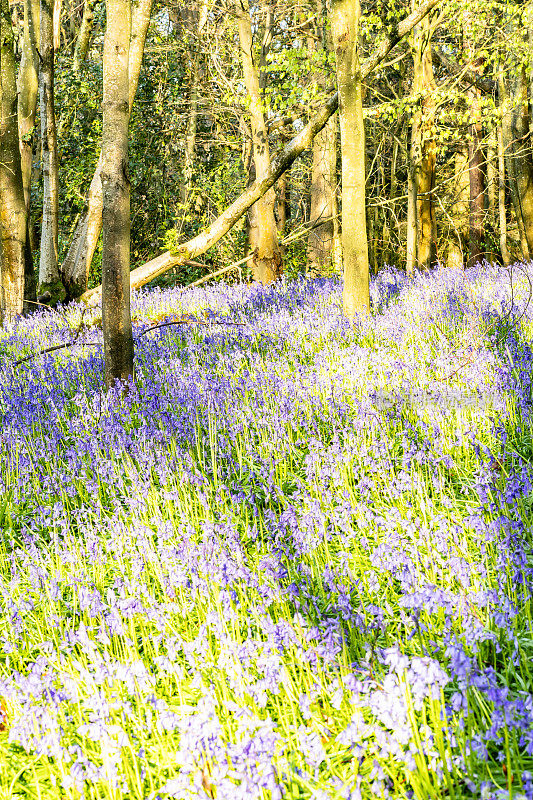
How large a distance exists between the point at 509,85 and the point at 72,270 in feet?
41.5

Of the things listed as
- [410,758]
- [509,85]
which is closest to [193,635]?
[410,758]

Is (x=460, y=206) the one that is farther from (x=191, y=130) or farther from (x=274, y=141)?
(x=191, y=130)

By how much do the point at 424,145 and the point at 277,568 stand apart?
460 inches

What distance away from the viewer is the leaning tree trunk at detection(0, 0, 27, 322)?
33.7ft

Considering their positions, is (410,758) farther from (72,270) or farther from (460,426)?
(72,270)

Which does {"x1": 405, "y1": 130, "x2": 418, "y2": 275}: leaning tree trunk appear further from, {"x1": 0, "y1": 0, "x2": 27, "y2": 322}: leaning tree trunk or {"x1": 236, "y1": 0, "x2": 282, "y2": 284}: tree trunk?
{"x1": 0, "y1": 0, "x2": 27, "y2": 322}: leaning tree trunk

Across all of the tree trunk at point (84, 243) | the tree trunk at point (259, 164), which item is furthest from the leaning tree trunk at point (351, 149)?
the tree trunk at point (84, 243)

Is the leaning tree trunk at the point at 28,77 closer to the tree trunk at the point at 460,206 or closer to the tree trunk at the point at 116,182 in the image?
the tree trunk at the point at 116,182

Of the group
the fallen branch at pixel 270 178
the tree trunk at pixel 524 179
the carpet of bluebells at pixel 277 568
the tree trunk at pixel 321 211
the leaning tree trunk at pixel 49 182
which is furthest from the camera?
the tree trunk at pixel 321 211

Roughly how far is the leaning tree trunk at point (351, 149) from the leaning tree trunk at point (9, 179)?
5.72 m

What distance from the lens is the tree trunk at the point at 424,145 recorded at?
1101 centimetres

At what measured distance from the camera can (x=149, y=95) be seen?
18172 millimetres

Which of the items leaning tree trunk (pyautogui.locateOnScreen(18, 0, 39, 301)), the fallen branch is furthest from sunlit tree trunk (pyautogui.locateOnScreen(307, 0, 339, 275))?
leaning tree trunk (pyautogui.locateOnScreen(18, 0, 39, 301))

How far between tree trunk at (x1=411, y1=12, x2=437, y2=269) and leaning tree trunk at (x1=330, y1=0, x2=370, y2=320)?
3281 millimetres
